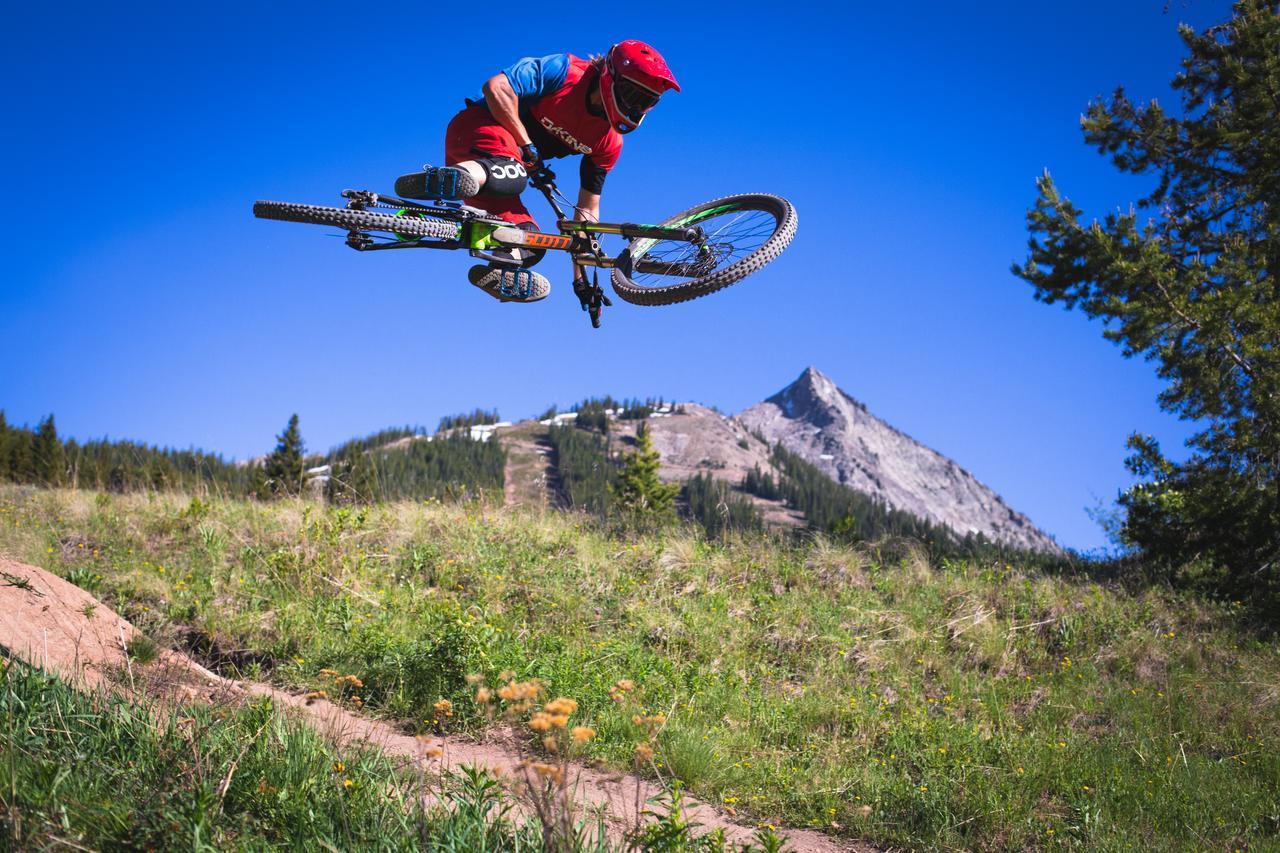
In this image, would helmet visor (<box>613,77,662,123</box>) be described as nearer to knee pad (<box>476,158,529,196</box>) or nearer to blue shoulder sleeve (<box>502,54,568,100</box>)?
blue shoulder sleeve (<box>502,54,568,100</box>)

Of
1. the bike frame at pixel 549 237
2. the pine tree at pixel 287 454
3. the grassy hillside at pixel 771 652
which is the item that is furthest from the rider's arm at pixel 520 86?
the pine tree at pixel 287 454

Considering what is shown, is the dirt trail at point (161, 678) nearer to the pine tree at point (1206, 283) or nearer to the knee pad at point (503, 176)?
the knee pad at point (503, 176)

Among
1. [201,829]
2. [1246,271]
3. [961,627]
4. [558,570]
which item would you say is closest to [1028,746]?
[961,627]

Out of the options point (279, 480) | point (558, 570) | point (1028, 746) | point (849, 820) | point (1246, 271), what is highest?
point (1246, 271)

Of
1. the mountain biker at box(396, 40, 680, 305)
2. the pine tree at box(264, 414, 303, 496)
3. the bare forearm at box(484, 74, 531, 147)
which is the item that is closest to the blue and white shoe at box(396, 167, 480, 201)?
the mountain biker at box(396, 40, 680, 305)

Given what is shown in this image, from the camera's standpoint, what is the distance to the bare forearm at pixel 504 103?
645cm

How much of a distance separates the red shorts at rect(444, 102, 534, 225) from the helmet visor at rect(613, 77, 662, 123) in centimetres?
97

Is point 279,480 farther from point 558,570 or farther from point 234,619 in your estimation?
point 558,570

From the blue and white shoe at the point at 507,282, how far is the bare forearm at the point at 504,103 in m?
1.13

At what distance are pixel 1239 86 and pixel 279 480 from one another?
16.4 meters

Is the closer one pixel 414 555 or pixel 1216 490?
pixel 414 555

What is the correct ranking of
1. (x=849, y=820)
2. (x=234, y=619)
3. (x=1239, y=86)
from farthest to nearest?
1. (x=1239, y=86)
2. (x=234, y=619)
3. (x=849, y=820)

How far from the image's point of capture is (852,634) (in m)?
8.70

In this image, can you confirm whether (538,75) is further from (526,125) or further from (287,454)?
(287,454)
